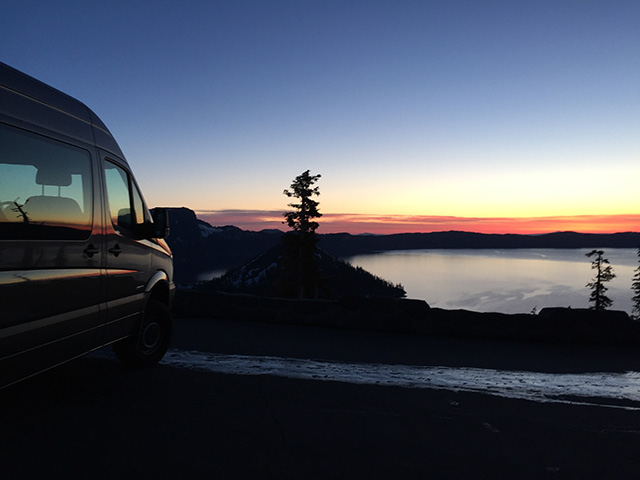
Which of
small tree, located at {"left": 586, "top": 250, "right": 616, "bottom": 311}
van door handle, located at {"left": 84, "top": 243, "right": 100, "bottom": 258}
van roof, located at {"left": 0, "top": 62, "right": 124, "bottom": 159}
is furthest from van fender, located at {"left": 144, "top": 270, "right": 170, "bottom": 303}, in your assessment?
small tree, located at {"left": 586, "top": 250, "right": 616, "bottom": 311}

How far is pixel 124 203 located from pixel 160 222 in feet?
1.70

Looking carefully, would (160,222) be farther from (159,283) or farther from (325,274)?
(325,274)

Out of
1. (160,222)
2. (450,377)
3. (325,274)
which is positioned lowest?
(325,274)

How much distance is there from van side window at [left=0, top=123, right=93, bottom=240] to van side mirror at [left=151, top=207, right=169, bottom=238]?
3.57 feet

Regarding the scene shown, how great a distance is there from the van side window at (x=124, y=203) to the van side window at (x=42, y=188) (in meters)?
0.36

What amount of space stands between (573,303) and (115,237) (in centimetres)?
14587

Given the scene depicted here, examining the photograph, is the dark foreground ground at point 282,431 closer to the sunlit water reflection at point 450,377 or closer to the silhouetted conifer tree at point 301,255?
the sunlit water reflection at point 450,377

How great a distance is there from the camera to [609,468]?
2479mm

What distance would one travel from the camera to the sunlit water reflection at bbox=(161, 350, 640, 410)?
13.2 ft

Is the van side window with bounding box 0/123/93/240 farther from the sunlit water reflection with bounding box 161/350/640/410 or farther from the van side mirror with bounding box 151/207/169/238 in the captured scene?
the sunlit water reflection with bounding box 161/350/640/410

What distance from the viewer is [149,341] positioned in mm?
4570

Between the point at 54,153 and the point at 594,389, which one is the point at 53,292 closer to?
the point at 54,153

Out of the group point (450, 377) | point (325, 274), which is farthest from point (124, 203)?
point (325, 274)

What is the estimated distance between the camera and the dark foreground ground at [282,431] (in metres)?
2.37
